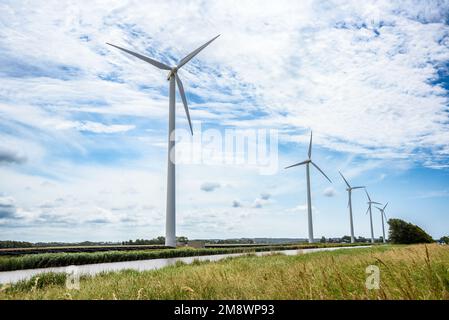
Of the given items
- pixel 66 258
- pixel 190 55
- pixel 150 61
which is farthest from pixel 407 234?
pixel 66 258

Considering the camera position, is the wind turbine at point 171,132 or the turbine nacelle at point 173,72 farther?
the turbine nacelle at point 173,72

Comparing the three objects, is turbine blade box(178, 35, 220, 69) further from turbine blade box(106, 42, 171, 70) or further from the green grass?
the green grass

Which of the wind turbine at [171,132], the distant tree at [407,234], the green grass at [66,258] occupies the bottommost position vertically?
the green grass at [66,258]

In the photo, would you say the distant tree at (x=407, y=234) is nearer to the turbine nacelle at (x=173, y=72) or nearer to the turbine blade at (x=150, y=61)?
the turbine nacelle at (x=173, y=72)

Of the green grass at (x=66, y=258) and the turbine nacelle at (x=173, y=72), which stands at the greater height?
the turbine nacelle at (x=173, y=72)

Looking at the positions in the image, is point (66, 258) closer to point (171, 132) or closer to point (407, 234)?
point (171, 132)

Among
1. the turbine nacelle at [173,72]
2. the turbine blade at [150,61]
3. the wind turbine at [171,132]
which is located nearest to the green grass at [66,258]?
the wind turbine at [171,132]

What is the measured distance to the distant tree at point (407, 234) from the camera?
7131cm

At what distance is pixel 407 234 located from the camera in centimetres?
7169
